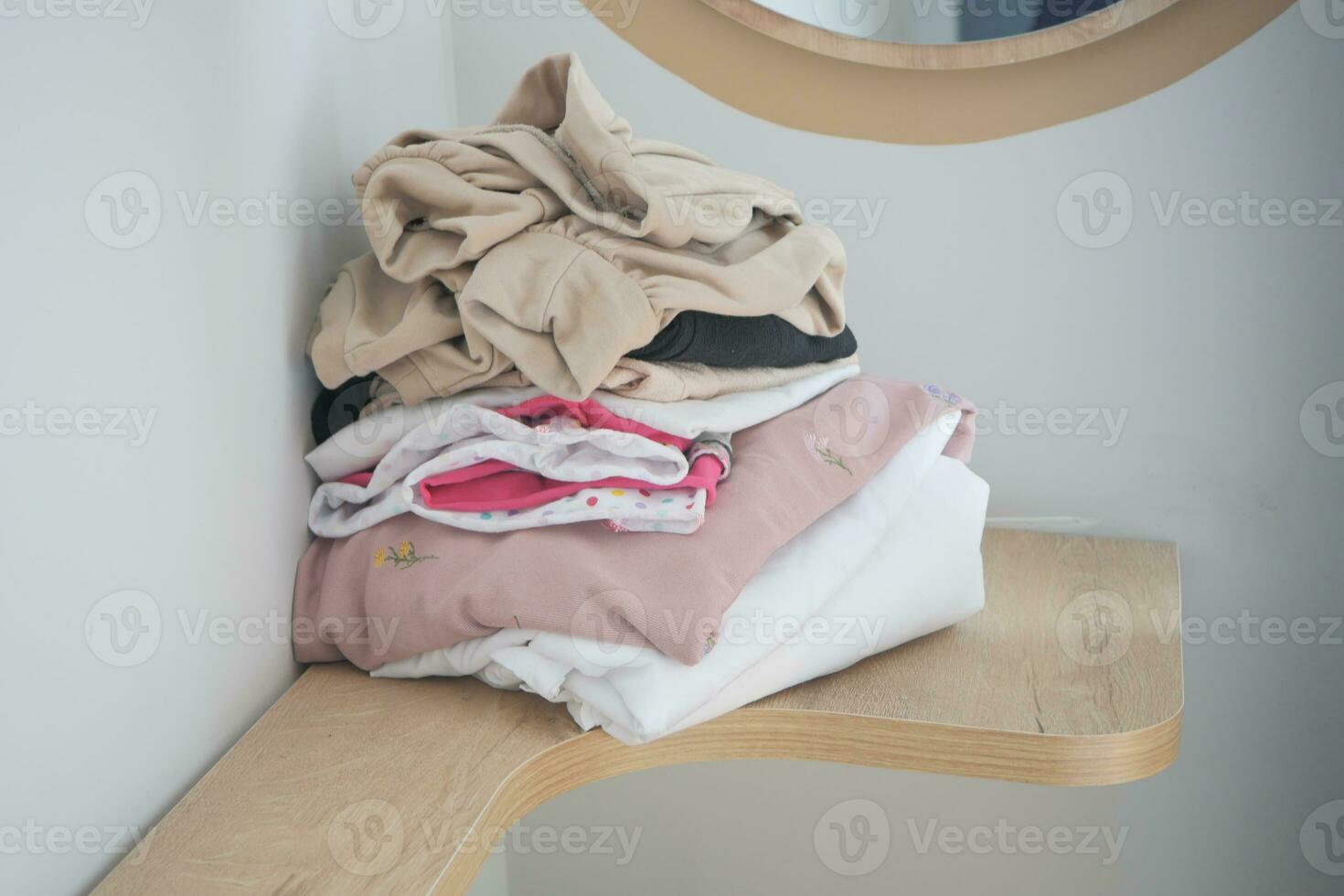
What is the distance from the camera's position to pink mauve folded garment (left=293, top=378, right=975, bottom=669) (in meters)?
0.67

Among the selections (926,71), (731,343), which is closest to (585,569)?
(731,343)

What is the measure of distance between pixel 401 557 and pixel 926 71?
0.68 metres

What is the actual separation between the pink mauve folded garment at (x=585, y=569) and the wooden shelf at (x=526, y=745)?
0.05m

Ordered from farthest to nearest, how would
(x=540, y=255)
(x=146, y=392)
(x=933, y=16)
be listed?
(x=933, y=16), (x=540, y=255), (x=146, y=392)

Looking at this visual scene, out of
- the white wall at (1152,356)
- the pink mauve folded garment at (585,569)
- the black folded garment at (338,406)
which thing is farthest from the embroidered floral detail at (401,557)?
the white wall at (1152,356)

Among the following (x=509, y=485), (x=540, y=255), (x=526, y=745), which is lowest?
(x=526, y=745)

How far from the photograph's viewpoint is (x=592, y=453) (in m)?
0.71

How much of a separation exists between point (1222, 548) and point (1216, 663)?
126 mm

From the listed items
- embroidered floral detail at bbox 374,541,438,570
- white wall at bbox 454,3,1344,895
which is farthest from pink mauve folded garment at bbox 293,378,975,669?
white wall at bbox 454,3,1344,895

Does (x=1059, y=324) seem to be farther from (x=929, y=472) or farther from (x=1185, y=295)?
(x=929, y=472)

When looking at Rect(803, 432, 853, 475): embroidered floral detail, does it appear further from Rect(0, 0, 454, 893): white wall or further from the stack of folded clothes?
Rect(0, 0, 454, 893): white wall

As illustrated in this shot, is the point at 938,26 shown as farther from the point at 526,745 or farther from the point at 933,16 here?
the point at 526,745

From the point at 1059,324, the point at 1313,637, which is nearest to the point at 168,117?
the point at 1059,324

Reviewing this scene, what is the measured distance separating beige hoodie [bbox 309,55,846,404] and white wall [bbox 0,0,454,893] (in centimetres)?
7
